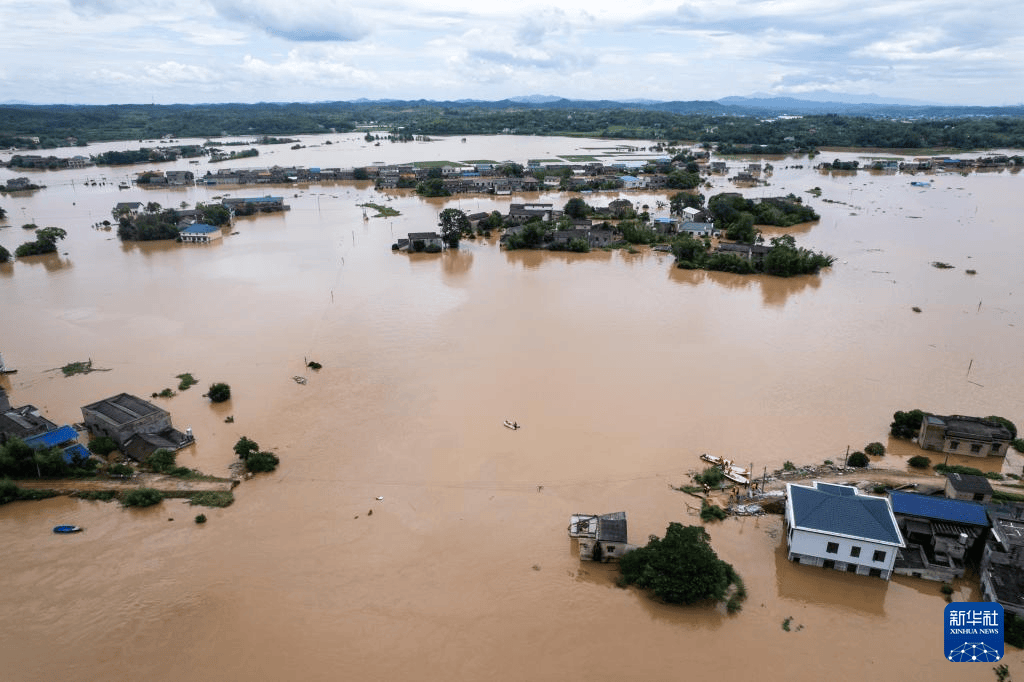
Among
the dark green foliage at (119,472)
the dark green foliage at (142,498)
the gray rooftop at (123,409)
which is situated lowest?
the dark green foliage at (142,498)

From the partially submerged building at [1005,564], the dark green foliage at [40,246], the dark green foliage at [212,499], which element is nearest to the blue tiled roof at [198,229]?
the dark green foliage at [40,246]

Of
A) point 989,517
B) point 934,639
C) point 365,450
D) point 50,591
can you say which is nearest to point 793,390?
point 989,517

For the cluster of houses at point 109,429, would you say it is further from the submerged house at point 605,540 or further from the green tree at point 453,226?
the green tree at point 453,226

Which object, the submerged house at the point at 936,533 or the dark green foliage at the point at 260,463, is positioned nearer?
the submerged house at the point at 936,533

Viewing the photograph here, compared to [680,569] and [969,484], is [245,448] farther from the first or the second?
[969,484]

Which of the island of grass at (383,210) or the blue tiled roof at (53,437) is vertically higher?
the island of grass at (383,210)

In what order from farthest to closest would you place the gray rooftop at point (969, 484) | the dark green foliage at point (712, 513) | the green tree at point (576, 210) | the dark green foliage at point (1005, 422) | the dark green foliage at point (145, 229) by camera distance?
1. the green tree at point (576, 210)
2. the dark green foliage at point (145, 229)
3. the dark green foliage at point (1005, 422)
4. the dark green foliage at point (712, 513)
5. the gray rooftop at point (969, 484)

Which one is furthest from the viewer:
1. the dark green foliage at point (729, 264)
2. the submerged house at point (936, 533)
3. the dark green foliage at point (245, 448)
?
the dark green foliage at point (729, 264)
